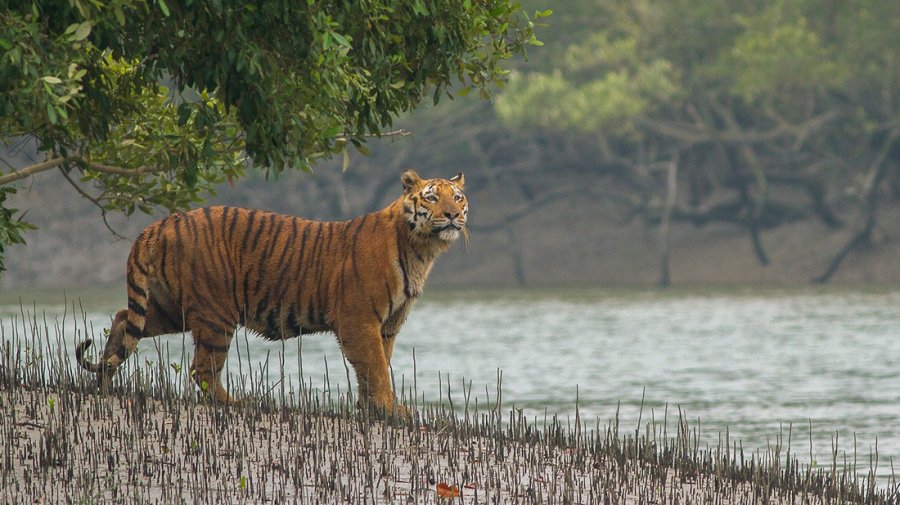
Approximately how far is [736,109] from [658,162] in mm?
3117

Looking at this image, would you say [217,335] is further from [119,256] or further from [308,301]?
[119,256]

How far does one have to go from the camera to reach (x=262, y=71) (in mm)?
8562

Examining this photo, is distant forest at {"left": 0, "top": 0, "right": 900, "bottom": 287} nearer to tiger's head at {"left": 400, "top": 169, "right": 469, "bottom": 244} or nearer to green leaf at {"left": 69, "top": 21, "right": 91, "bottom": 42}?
tiger's head at {"left": 400, "top": 169, "right": 469, "bottom": 244}

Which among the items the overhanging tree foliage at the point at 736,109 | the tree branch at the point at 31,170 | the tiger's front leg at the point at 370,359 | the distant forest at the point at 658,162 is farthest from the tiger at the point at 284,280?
the overhanging tree foliage at the point at 736,109

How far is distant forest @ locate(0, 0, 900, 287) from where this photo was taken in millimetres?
46781

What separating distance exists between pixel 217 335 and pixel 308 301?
2.29 feet

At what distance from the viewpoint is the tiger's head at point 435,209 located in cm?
1108

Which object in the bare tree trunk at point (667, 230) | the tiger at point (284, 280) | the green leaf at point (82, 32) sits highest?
the bare tree trunk at point (667, 230)

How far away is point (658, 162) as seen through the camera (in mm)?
51562

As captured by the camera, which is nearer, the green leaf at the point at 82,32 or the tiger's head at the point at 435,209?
the green leaf at the point at 82,32

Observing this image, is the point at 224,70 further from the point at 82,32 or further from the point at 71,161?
the point at 71,161

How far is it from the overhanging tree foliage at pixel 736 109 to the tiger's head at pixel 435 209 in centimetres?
3539

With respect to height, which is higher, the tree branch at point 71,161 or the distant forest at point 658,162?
the distant forest at point 658,162

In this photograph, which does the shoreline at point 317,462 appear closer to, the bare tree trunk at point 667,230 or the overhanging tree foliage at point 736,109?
the overhanging tree foliage at point 736,109
